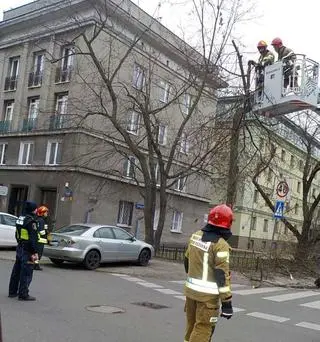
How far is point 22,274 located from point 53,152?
2511cm

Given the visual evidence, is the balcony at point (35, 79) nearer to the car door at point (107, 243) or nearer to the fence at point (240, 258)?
the fence at point (240, 258)

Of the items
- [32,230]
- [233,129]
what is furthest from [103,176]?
[32,230]

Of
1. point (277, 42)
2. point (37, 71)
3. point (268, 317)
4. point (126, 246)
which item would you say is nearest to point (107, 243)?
point (126, 246)

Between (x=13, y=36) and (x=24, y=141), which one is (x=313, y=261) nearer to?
(x=24, y=141)

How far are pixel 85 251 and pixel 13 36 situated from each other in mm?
27291

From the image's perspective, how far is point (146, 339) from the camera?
23.1 ft

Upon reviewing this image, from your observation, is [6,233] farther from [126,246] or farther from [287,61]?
[287,61]

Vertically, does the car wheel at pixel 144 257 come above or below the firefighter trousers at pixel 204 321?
below

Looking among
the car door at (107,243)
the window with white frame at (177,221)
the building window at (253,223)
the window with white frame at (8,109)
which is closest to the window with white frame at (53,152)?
the window with white frame at (8,109)

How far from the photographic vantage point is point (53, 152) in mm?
33781

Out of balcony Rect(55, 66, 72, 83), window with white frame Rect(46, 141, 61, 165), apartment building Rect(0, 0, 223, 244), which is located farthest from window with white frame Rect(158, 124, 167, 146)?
balcony Rect(55, 66, 72, 83)

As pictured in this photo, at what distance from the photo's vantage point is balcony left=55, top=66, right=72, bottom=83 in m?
33.9

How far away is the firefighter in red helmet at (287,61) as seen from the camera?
12.9 meters

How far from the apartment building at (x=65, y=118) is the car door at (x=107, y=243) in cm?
1257
